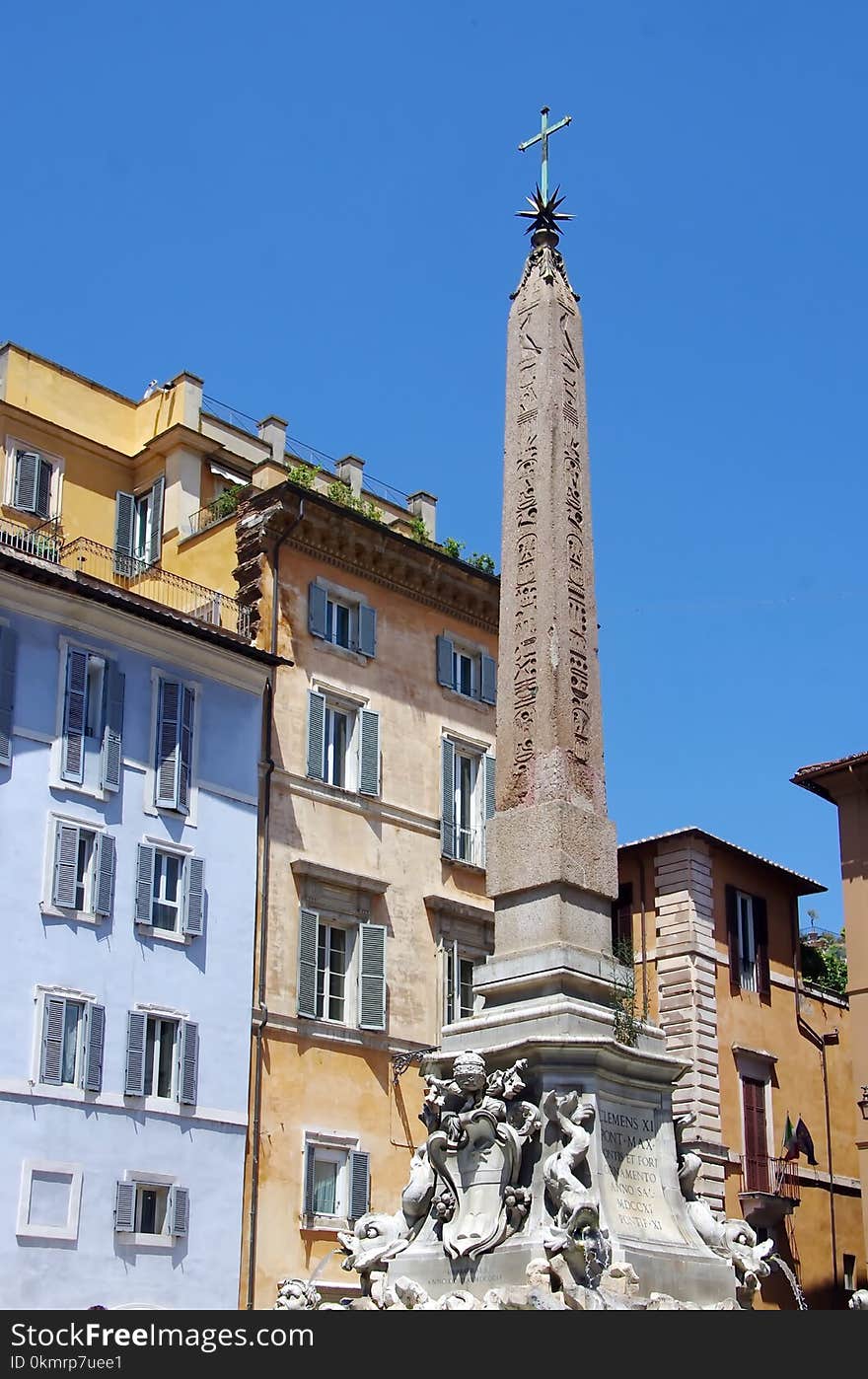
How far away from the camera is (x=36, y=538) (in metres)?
24.3

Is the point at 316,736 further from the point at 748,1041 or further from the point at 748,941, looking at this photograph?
the point at 748,1041

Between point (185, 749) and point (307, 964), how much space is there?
3.05 m

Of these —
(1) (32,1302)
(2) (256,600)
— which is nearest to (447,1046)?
(1) (32,1302)

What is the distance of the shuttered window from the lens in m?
25.0

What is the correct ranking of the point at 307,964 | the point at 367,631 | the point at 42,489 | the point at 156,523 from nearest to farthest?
the point at 307,964
the point at 367,631
the point at 42,489
the point at 156,523

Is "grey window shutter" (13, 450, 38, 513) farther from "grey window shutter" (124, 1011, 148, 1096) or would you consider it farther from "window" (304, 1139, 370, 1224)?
"window" (304, 1139, 370, 1224)

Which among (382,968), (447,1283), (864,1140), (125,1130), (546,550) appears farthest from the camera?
(864,1140)

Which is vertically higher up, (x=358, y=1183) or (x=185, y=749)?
(x=185, y=749)

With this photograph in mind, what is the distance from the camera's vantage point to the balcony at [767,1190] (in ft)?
85.2

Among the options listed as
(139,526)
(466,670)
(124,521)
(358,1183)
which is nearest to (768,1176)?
(358,1183)

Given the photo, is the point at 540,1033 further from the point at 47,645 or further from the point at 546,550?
the point at 47,645

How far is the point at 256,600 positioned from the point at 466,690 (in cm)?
388

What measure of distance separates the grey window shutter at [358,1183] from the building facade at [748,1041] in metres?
5.31

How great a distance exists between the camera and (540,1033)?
34.2 ft
